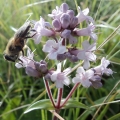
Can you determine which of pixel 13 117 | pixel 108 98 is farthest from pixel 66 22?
pixel 13 117

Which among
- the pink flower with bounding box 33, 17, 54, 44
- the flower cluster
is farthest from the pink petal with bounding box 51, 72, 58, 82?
the pink flower with bounding box 33, 17, 54, 44

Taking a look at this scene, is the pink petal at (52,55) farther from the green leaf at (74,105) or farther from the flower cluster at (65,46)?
the green leaf at (74,105)

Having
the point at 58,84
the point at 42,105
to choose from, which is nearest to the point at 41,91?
the point at 42,105

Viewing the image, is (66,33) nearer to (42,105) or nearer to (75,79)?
(75,79)

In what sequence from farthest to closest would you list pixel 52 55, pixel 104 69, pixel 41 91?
pixel 41 91
pixel 104 69
pixel 52 55

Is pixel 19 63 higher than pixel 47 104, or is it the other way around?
pixel 19 63

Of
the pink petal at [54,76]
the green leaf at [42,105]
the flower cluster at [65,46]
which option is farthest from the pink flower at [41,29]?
the green leaf at [42,105]

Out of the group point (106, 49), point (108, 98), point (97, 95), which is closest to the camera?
point (108, 98)

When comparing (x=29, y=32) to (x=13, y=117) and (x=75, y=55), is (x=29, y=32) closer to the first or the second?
(x=75, y=55)
